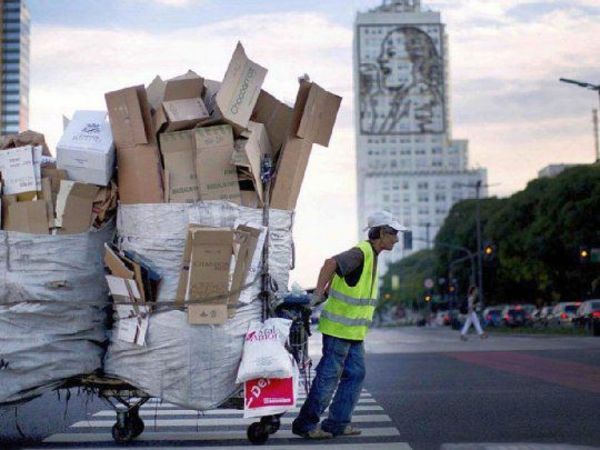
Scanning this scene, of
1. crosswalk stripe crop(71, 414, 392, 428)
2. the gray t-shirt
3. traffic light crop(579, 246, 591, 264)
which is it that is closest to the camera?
the gray t-shirt

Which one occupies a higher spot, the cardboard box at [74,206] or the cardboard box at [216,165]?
the cardboard box at [216,165]

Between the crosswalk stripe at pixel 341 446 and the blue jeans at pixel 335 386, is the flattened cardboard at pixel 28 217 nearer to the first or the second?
the crosswalk stripe at pixel 341 446

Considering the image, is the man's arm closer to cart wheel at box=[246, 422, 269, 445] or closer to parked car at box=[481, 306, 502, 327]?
cart wheel at box=[246, 422, 269, 445]

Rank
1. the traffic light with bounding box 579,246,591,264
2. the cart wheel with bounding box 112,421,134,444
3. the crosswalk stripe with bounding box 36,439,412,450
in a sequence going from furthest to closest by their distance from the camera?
the traffic light with bounding box 579,246,591,264
the cart wheel with bounding box 112,421,134,444
the crosswalk stripe with bounding box 36,439,412,450

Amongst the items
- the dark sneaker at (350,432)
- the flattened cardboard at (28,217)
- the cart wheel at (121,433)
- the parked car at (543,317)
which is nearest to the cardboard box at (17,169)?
the flattened cardboard at (28,217)

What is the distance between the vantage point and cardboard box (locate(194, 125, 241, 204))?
28.7 feet

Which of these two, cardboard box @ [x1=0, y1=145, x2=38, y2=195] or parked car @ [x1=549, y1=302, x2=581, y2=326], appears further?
parked car @ [x1=549, y1=302, x2=581, y2=326]

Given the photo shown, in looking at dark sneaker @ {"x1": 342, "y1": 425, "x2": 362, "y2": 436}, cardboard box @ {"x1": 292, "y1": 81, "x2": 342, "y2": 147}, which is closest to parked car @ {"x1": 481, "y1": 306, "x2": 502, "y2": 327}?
dark sneaker @ {"x1": 342, "y1": 425, "x2": 362, "y2": 436}

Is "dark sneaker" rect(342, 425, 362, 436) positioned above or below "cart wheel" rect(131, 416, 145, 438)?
below

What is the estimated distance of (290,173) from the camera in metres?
9.10

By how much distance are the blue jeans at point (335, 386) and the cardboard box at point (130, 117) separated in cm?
211

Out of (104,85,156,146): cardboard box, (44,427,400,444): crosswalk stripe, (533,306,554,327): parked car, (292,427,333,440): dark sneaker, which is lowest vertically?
(533,306,554,327): parked car

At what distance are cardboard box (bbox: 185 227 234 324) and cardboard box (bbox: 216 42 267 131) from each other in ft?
2.90

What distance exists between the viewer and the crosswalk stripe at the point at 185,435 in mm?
9430
